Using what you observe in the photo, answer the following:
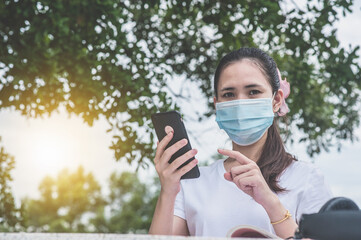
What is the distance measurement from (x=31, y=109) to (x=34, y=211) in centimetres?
3542

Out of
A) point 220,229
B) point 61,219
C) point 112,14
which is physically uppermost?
point 112,14

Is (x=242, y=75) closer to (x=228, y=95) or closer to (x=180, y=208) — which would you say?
(x=228, y=95)

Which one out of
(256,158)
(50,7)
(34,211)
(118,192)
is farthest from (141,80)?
(34,211)

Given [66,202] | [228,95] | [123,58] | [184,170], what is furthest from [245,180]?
[66,202]

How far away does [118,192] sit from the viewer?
3800 centimetres

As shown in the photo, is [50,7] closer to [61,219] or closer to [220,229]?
[220,229]

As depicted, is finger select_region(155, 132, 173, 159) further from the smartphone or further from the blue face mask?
the blue face mask

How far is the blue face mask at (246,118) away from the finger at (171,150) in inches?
27.8

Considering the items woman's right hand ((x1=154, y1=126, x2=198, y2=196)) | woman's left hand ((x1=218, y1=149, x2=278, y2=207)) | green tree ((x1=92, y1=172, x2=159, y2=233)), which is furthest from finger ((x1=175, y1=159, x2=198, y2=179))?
green tree ((x1=92, y1=172, x2=159, y2=233))

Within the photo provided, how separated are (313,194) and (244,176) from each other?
2.20ft

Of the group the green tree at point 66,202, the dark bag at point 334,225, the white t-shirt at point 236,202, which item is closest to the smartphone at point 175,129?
the white t-shirt at point 236,202

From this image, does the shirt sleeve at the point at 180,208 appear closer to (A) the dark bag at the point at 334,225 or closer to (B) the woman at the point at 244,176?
(B) the woman at the point at 244,176

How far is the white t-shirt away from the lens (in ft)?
9.57

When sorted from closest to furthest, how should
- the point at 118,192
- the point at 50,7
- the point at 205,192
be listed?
the point at 205,192 → the point at 50,7 → the point at 118,192
